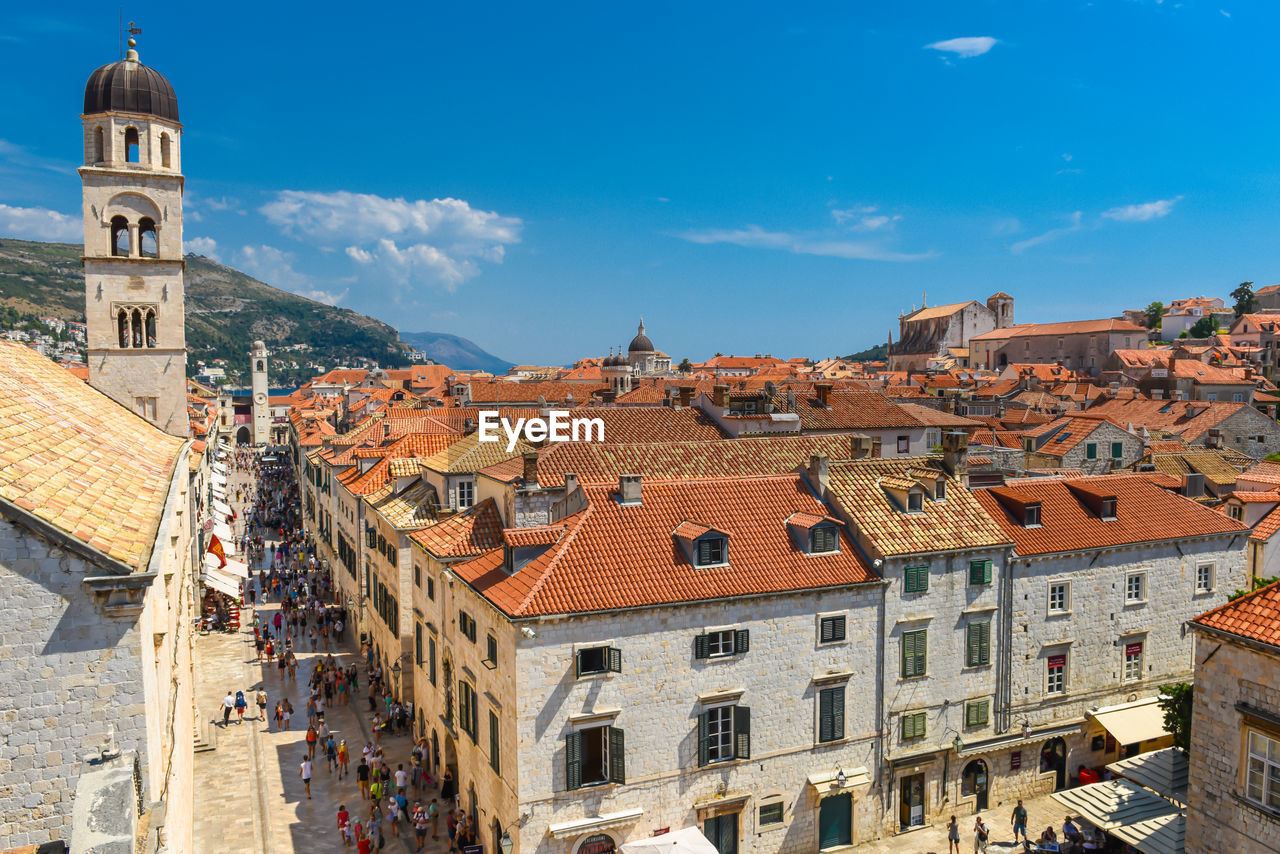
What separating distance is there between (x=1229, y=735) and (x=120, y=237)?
3956 centimetres

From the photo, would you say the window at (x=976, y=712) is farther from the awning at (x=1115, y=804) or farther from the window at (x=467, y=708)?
the window at (x=467, y=708)

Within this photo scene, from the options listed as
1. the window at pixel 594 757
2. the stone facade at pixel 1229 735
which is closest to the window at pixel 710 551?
the window at pixel 594 757

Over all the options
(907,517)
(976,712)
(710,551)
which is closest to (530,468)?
(710,551)

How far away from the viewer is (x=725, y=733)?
23.2 metres

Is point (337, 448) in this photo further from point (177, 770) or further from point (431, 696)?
point (177, 770)

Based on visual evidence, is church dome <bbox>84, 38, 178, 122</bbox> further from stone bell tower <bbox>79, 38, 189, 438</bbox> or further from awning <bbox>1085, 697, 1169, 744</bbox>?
awning <bbox>1085, 697, 1169, 744</bbox>

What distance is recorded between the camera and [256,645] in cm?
4216

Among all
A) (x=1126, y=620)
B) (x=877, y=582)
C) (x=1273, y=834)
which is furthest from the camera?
(x=1126, y=620)

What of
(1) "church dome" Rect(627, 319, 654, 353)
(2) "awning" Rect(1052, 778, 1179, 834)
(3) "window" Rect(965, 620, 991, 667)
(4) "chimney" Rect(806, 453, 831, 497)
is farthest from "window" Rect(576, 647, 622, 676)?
(1) "church dome" Rect(627, 319, 654, 353)

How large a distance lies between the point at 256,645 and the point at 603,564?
90.7 feet

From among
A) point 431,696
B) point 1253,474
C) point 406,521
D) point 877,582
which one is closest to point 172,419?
point 406,521

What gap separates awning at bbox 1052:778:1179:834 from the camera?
22.6 metres

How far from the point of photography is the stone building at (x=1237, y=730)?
54.4 feet

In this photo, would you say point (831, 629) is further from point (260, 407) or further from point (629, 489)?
point (260, 407)
